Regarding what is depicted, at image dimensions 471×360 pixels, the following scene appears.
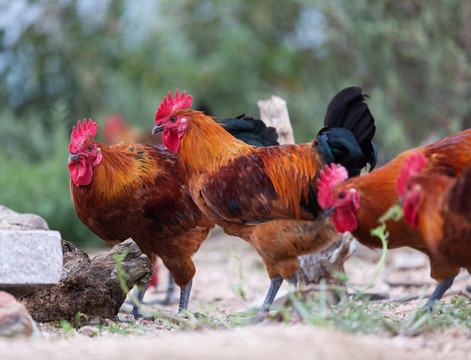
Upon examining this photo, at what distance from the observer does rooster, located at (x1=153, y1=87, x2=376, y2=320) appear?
3861 millimetres

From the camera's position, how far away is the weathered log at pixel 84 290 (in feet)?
12.2

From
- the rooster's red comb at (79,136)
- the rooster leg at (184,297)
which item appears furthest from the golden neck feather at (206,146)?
the rooster leg at (184,297)

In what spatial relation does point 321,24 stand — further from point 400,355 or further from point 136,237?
point 400,355

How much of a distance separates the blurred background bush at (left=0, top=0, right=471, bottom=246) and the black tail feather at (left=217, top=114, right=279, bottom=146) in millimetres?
4683

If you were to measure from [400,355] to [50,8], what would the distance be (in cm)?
1255

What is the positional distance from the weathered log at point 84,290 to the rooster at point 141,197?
0.34 metres

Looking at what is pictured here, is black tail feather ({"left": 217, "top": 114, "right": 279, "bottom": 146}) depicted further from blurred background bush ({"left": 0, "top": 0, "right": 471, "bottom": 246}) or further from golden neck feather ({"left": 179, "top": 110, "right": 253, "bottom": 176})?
blurred background bush ({"left": 0, "top": 0, "right": 471, "bottom": 246})

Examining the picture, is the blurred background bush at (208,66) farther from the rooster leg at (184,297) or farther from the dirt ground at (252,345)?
the dirt ground at (252,345)

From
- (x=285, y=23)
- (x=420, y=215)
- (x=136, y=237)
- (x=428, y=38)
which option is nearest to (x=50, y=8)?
(x=285, y=23)

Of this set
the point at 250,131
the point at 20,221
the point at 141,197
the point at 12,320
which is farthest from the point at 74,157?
the point at 12,320

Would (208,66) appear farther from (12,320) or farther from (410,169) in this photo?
(12,320)

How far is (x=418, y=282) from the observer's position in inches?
243

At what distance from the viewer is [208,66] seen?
510 inches

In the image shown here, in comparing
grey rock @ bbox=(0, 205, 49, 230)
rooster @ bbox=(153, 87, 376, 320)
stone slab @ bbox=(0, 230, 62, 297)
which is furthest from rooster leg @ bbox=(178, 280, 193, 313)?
stone slab @ bbox=(0, 230, 62, 297)
